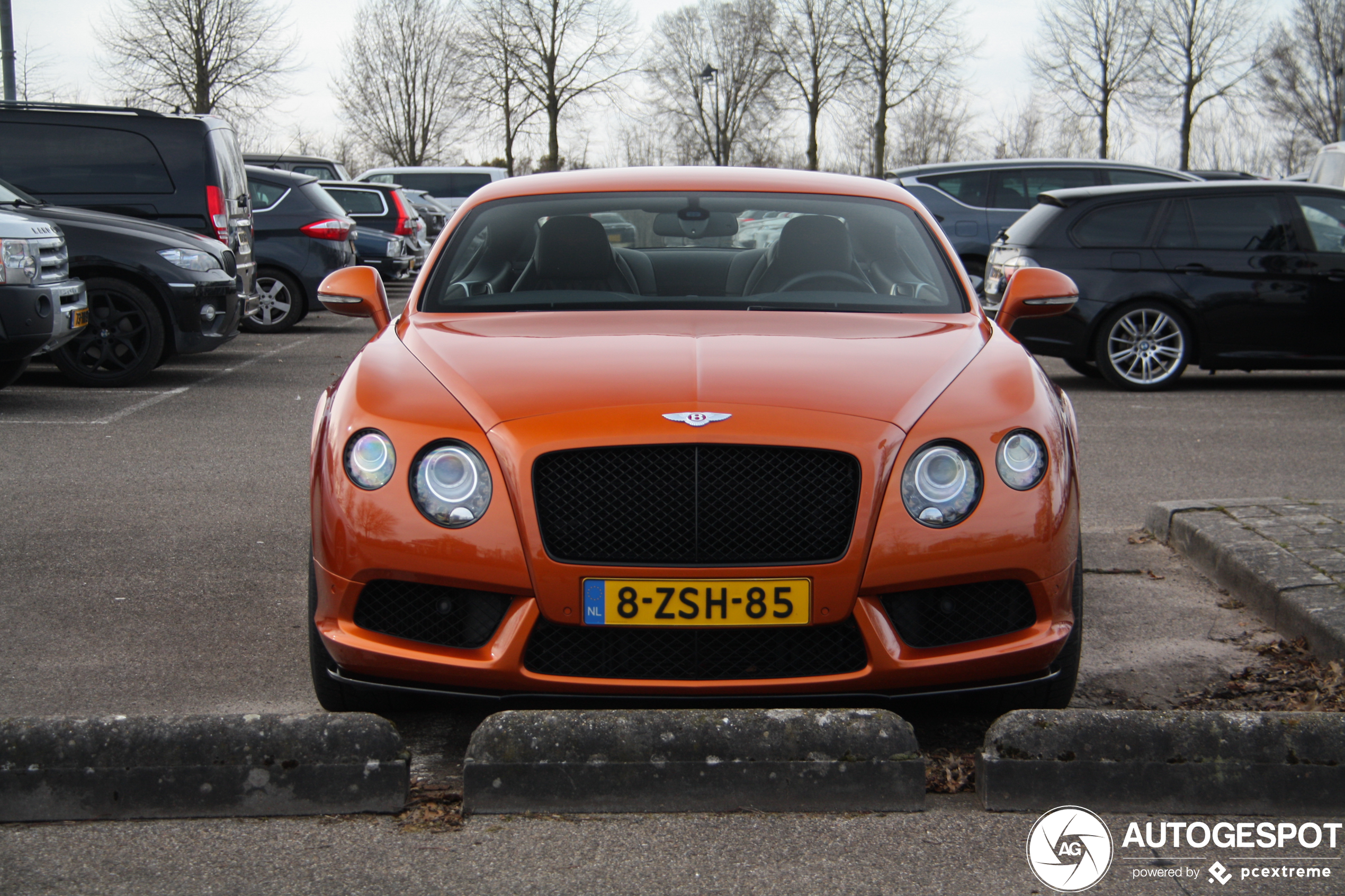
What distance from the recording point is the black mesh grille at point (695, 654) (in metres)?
3.15

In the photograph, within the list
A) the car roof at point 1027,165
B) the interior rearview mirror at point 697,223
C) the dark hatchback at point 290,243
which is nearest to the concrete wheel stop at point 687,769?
the interior rearview mirror at point 697,223

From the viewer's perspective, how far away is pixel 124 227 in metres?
10.3

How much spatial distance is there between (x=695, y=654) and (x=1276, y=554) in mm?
2719

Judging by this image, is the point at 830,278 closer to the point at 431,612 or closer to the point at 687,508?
the point at 687,508

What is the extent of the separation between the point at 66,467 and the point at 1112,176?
544 inches

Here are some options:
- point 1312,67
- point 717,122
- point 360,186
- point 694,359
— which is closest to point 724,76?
point 717,122

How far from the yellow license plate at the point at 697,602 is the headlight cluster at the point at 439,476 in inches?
12.8

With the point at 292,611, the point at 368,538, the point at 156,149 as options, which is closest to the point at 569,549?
the point at 368,538

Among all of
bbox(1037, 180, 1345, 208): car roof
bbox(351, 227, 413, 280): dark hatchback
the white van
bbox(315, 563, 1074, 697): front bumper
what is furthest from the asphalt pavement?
the white van

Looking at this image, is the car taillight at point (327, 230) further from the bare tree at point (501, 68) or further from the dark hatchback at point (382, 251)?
the bare tree at point (501, 68)

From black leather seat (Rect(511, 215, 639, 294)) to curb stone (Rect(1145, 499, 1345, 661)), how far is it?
7.57 ft

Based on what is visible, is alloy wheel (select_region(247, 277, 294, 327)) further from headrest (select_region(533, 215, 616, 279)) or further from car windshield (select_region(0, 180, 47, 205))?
headrest (select_region(533, 215, 616, 279))

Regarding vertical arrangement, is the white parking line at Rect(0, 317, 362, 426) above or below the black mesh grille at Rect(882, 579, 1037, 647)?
below

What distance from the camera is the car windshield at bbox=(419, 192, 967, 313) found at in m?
4.38
